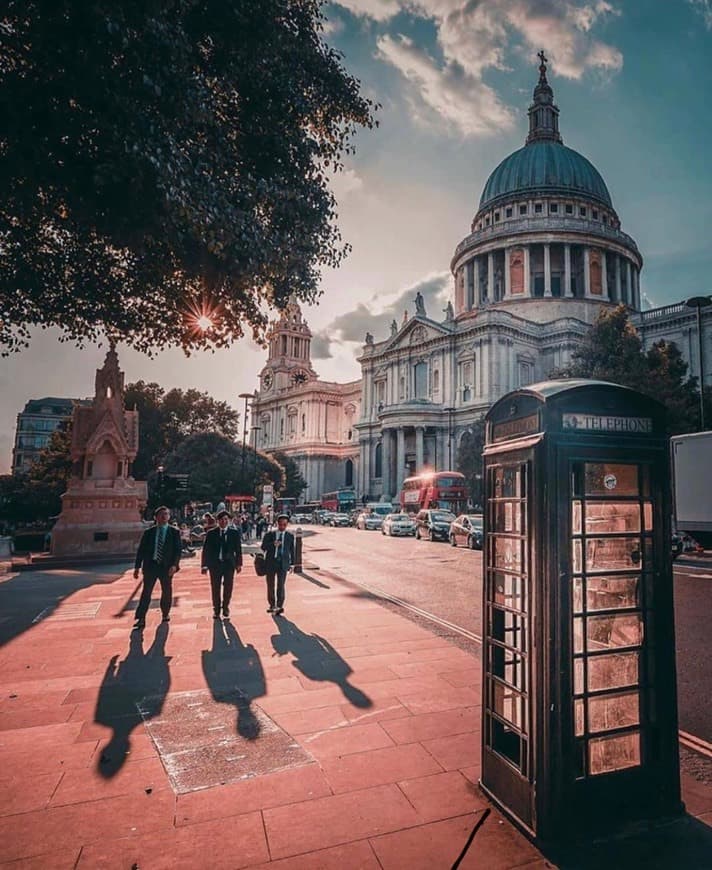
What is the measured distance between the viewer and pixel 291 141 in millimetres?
10664

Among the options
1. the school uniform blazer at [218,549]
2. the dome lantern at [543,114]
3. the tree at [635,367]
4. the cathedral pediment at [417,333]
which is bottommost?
the school uniform blazer at [218,549]

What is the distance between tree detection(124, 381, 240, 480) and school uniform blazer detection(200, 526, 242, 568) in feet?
132

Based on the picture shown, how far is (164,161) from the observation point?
7.92 m

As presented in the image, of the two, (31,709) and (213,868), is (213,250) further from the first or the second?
(213,868)

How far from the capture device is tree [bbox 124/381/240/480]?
5162 cm

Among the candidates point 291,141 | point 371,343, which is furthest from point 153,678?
point 371,343

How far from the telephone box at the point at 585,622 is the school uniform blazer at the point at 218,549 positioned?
6.39 meters

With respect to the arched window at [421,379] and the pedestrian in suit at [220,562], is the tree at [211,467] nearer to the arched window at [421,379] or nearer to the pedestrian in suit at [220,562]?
the arched window at [421,379]

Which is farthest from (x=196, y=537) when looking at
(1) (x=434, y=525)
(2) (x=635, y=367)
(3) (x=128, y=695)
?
(2) (x=635, y=367)

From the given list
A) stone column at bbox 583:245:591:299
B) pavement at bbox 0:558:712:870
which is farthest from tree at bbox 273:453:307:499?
pavement at bbox 0:558:712:870

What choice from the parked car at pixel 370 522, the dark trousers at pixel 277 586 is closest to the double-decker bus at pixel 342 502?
the parked car at pixel 370 522

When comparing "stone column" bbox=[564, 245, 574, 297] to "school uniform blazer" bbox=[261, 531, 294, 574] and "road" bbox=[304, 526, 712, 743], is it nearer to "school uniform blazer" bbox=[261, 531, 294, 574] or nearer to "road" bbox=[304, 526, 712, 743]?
"road" bbox=[304, 526, 712, 743]

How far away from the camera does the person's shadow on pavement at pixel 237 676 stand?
4926 mm

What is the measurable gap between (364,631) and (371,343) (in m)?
70.9
